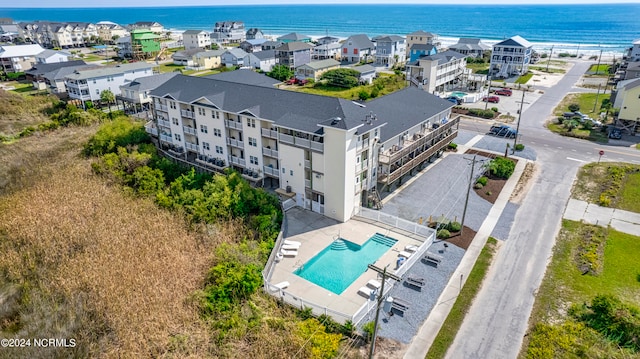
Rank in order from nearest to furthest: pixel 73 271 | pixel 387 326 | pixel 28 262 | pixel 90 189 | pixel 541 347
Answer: pixel 541 347
pixel 387 326
pixel 73 271
pixel 28 262
pixel 90 189

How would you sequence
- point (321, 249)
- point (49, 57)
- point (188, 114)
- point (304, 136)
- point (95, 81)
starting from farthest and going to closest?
1. point (49, 57)
2. point (95, 81)
3. point (188, 114)
4. point (304, 136)
5. point (321, 249)

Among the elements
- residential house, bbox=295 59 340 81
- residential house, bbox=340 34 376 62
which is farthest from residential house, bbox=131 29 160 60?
residential house, bbox=340 34 376 62

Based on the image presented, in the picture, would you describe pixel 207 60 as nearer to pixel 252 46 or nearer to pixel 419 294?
pixel 252 46

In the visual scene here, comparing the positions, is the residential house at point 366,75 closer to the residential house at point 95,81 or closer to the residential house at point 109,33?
the residential house at point 95,81

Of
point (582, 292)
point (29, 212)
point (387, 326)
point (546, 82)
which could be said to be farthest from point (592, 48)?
point (29, 212)

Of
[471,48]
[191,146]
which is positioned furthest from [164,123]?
[471,48]

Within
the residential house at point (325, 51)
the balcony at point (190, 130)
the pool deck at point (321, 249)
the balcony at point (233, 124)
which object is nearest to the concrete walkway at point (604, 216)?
the pool deck at point (321, 249)

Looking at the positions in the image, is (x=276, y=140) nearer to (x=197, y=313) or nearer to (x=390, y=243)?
(x=390, y=243)
